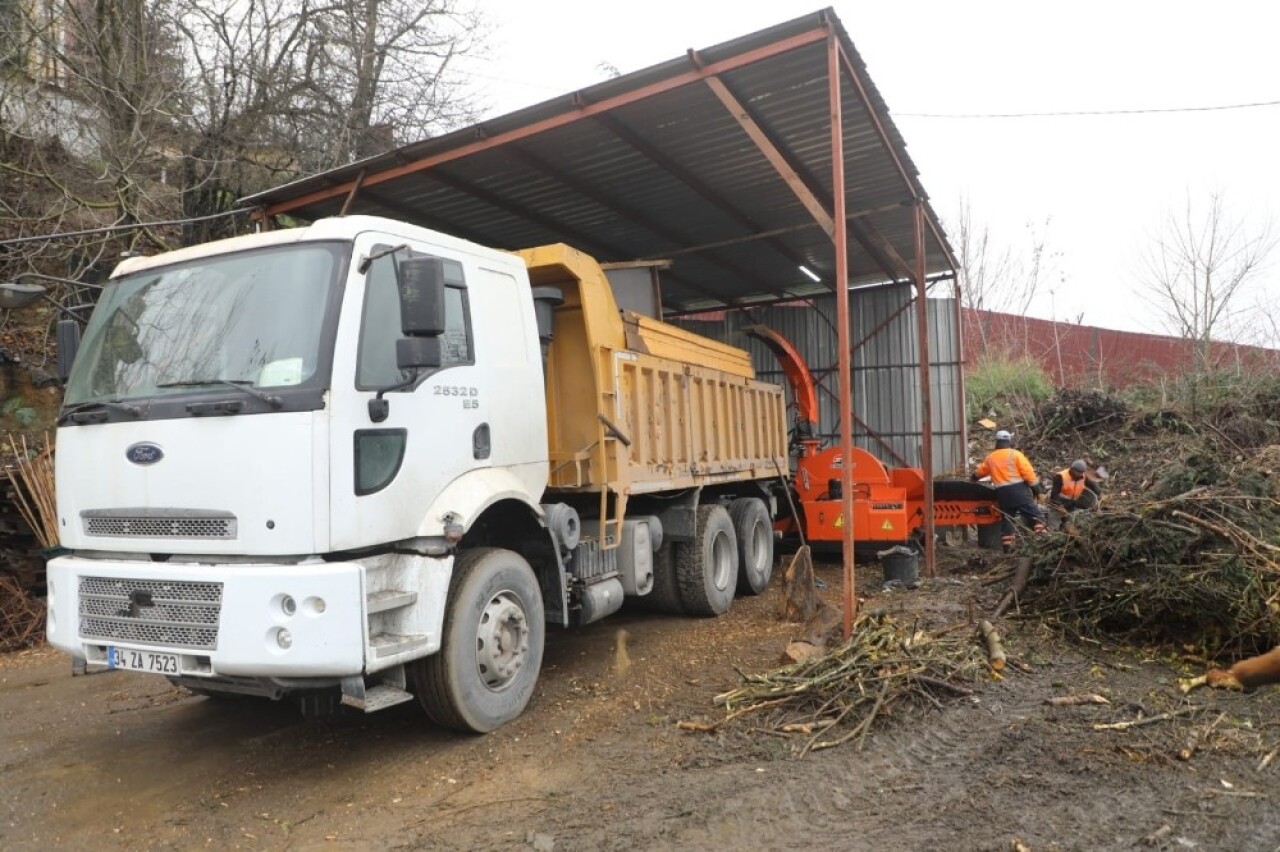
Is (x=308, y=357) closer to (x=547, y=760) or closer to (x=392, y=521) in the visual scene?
(x=392, y=521)

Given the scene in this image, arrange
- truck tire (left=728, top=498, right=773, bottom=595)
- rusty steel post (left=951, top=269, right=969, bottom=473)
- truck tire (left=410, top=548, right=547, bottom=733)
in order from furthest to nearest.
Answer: rusty steel post (left=951, top=269, right=969, bottom=473) → truck tire (left=728, top=498, right=773, bottom=595) → truck tire (left=410, top=548, right=547, bottom=733)

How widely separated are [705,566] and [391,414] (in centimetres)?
380

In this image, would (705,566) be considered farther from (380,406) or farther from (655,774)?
(380,406)

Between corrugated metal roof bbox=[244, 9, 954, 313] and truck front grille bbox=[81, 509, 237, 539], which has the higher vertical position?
corrugated metal roof bbox=[244, 9, 954, 313]

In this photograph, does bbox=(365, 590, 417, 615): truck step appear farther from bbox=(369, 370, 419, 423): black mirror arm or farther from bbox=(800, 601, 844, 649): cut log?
bbox=(800, 601, 844, 649): cut log

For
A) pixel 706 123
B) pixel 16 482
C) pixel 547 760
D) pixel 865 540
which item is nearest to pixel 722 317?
pixel 865 540

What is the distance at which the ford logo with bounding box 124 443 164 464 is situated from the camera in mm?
3885

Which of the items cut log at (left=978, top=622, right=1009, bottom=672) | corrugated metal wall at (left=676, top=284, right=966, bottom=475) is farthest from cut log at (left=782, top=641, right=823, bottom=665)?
corrugated metal wall at (left=676, top=284, right=966, bottom=475)

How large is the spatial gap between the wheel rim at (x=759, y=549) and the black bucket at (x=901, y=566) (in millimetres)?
1217

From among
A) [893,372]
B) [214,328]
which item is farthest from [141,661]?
[893,372]

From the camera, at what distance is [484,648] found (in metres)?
4.48

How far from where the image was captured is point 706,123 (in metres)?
7.19

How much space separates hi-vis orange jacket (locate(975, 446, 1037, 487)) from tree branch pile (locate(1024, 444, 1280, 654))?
254 cm

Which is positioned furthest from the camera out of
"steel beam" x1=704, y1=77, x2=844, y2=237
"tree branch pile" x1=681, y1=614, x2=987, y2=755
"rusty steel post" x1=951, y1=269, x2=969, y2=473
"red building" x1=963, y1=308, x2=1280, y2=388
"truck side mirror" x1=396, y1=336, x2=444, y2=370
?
"red building" x1=963, y1=308, x2=1280, y2=388
